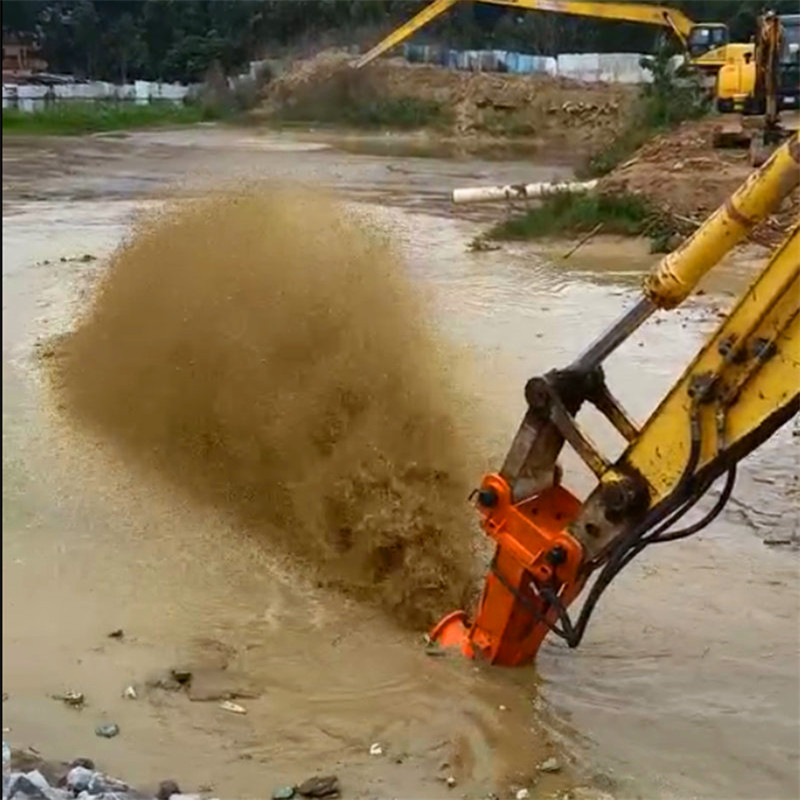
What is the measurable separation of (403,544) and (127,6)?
42371 mm

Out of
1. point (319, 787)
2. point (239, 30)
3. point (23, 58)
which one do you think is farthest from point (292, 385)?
point (239, 30)

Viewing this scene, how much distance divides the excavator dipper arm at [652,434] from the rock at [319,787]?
87 cm

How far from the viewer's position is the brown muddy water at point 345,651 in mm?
5328

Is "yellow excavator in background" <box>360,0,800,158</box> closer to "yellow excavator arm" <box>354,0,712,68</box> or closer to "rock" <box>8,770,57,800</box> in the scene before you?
"yellow excavator arm" <box>354,0,712,68</box>

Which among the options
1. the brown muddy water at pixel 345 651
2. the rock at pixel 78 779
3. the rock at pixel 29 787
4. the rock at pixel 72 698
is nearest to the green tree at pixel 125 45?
the brown muddy water at pixel 345 651

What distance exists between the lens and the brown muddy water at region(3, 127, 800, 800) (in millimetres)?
5328

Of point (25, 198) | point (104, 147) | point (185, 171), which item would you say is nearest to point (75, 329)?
point (25, 198)

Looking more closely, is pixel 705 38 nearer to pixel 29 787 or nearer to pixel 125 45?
pixel 125 45

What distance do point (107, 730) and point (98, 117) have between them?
3809 cm

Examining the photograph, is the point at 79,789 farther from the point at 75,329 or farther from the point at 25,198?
the point at 25,198

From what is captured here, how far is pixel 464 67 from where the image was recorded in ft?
164

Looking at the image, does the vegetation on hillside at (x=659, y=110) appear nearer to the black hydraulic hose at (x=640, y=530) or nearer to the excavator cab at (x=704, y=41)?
the excavator cab at (x=704, y=41)

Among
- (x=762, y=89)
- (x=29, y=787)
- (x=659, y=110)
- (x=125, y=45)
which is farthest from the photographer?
(x=125, y=45)

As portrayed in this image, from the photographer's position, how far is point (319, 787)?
498 centimetres
